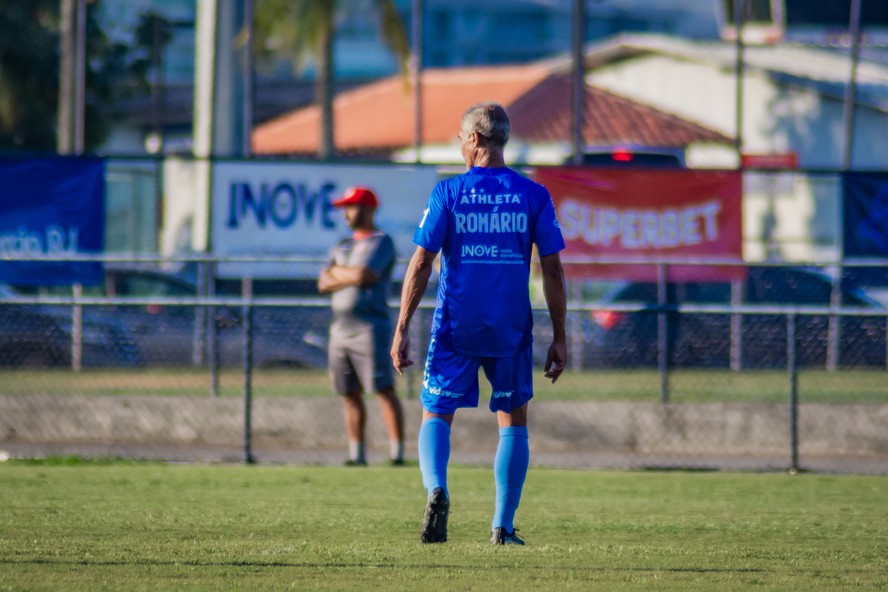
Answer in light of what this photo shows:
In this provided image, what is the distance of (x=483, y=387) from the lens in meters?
12.8

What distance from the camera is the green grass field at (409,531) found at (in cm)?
572

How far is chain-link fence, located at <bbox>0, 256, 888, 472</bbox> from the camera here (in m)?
11.5

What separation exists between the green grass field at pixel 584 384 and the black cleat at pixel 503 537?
562 centimetres

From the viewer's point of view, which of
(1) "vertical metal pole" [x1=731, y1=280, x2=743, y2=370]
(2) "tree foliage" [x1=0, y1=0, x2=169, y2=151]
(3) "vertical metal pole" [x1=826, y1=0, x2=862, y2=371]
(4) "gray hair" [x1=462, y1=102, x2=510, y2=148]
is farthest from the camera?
(2) "tree foliage" [x1=0, y1=0, x2=169, y2=151]

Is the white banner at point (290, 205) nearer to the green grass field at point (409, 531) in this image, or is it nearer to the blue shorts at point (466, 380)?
the green grass field at point (409, 531)

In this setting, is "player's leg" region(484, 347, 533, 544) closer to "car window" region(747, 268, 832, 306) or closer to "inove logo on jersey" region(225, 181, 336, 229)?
"inove logo on jersey" region(225, 181, 336, 229)

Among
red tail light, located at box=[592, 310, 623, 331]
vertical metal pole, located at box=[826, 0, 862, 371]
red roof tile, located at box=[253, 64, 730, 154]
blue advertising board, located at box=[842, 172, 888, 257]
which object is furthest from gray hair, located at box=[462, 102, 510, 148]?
red roof tile, located at box=[253, 64, 730, 154]

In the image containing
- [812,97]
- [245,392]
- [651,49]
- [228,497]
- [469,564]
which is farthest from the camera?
[651,49]

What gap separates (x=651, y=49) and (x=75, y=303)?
2983 centimetres

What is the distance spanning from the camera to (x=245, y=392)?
11.4 m

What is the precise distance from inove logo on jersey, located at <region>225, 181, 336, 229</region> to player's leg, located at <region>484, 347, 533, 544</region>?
27.0 feet

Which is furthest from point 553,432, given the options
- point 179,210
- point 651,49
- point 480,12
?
→ point 480,12

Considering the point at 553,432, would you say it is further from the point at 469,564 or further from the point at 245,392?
the point at 469,564

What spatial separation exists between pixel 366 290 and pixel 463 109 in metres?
34.2
